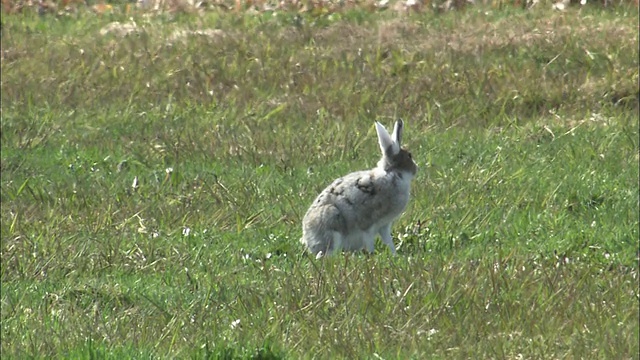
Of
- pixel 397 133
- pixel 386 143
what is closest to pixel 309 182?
pixel 397 133

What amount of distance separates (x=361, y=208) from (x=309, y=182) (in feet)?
7.09

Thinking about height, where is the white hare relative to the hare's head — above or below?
below

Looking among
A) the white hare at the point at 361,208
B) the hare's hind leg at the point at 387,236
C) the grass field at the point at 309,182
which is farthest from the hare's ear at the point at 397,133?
the grass field at the point at 309,182

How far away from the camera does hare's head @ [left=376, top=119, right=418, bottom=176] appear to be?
28.8 ft

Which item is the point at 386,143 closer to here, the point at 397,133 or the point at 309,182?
the point at 397,133

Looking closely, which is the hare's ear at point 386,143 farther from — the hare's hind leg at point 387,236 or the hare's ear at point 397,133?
the hare's hind leg at point 387,236

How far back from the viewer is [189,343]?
6.48 m

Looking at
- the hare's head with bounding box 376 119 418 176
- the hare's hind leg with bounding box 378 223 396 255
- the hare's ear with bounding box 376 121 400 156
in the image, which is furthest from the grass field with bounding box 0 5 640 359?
the hare's ear with bounding box 376 121 400 156

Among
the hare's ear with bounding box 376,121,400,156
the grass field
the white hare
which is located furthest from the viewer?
the hare's ear with bounding box 376,121,400,156

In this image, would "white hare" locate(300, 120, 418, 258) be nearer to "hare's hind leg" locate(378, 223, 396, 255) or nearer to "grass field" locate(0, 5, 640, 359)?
"hare's hind leg" locate(378, 223, 396, 255)

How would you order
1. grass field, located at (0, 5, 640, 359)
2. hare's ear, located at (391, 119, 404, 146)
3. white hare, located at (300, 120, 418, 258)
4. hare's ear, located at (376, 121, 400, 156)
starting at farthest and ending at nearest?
1. hare's ear, located at (391, 119, 404, 146)
2. hare's ear, located at (376, 121, 400, 156)
3. white hare, located at (300, 120, 418, 258)
4. grass field, located at (0, 5, 640, 359)

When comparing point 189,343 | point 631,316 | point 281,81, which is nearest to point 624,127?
point 281,81

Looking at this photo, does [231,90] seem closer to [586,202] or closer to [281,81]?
[281,81]

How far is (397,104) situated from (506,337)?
727 cm
